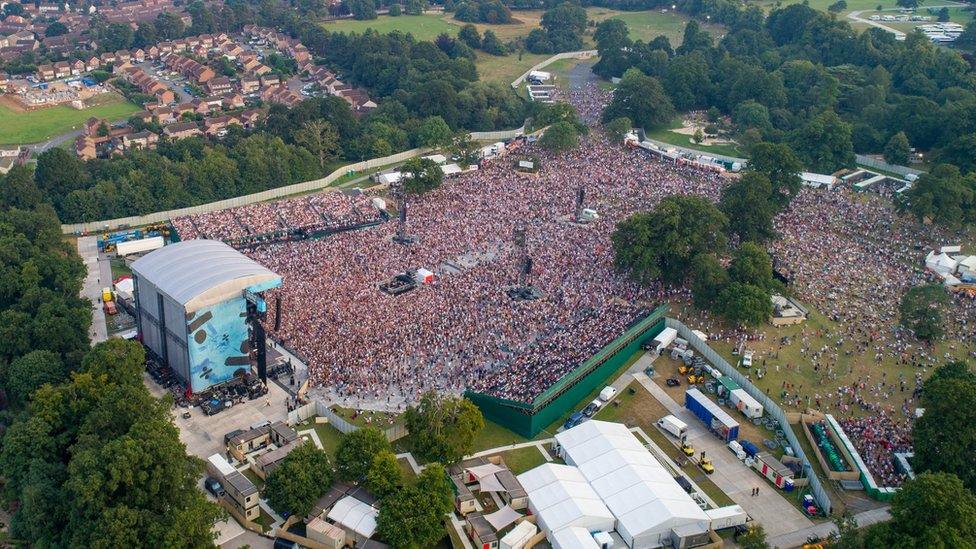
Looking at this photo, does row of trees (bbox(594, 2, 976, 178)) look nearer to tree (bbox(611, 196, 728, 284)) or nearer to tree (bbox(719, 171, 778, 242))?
tree (bbox(719, 171, 778, 242))

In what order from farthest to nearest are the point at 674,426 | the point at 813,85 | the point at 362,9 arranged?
1. the point at 362,9
2. the point at 813,85
3. the point at 674,426

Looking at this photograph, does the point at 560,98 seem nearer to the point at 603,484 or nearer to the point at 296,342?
the point at 296,342

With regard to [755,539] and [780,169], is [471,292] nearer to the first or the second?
[755,539]

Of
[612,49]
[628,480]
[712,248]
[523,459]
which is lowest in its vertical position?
[523,459]

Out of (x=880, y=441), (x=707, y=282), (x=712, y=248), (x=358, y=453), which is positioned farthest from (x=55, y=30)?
(x=880, y=441)

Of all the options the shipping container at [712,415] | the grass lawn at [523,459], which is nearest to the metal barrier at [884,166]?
the shipping container at [712,415]

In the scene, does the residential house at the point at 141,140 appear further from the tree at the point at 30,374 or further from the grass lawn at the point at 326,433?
the grass lawn at the point at 326,433

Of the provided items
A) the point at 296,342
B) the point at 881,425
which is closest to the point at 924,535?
the point at 881,425
